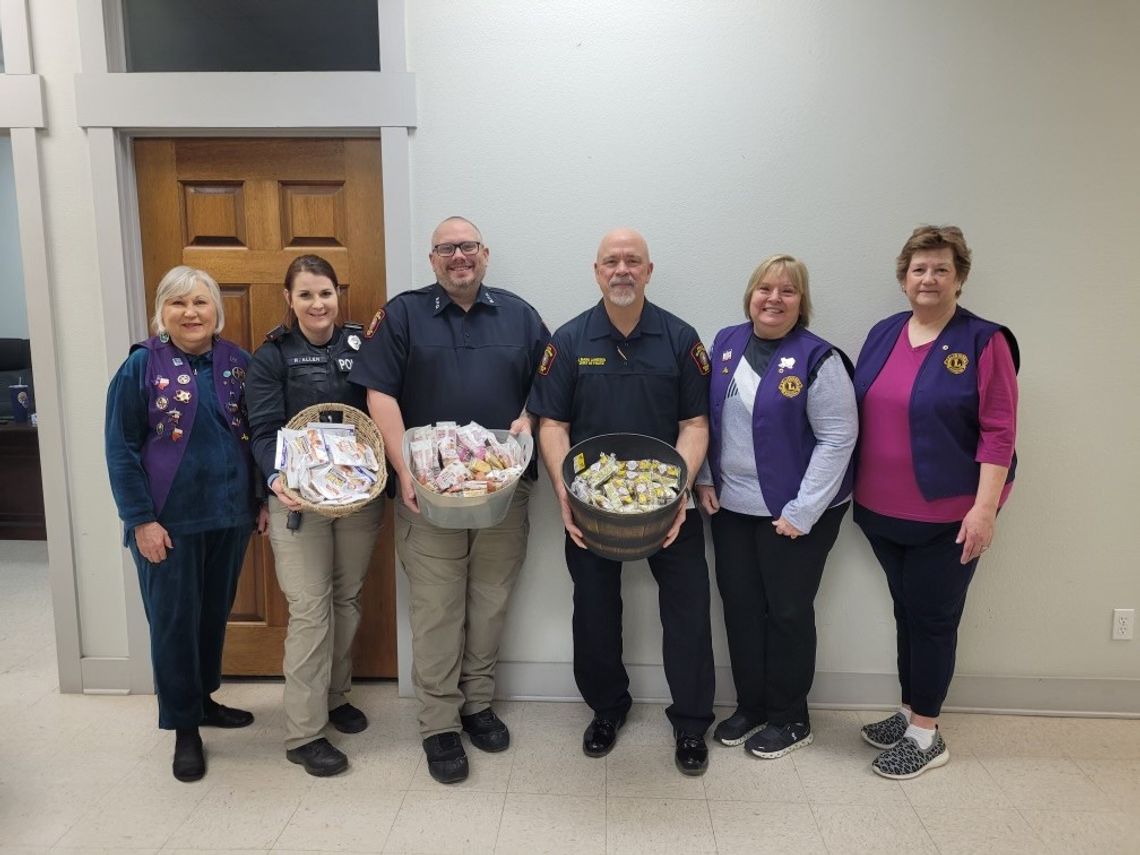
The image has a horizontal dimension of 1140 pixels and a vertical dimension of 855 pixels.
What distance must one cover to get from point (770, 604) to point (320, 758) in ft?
4.73

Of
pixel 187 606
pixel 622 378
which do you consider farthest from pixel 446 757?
pixel 622 378

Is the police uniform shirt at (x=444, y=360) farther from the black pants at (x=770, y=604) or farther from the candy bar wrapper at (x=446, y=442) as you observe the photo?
the black pants at (x=770, y=604)

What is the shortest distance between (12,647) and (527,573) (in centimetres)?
225

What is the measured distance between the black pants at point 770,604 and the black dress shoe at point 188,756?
167cm

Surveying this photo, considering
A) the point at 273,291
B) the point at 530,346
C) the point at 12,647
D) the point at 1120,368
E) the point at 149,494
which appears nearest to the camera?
the point at 149,494

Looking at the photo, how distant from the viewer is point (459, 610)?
7.40 ft

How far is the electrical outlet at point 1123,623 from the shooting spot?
2.45 m

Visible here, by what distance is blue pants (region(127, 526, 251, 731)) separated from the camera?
2.04 metres

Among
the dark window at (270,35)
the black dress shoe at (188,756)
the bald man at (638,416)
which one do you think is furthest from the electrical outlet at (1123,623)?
the dark window at (270,35)

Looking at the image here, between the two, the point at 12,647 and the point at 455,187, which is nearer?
the point at 455,187

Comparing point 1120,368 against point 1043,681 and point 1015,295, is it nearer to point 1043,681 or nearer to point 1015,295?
point 1015,295

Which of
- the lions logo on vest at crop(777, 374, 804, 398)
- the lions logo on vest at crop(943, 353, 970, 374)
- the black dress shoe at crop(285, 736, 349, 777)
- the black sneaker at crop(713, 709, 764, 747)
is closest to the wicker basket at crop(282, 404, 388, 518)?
the black dress shoe at crop(285, 736, 349, 777)

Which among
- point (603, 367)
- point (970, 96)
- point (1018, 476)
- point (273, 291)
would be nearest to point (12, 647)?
point (273, 291)

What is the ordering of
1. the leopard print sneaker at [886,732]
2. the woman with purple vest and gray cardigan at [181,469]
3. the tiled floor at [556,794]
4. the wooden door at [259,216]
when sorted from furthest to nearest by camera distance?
1. the wooden door at [259,216]
2. the leopard print sneaker at [886,732]
3. the woman with purple vest and gray cardigan at [181,469]
4. the tiled floor at [556,794]
